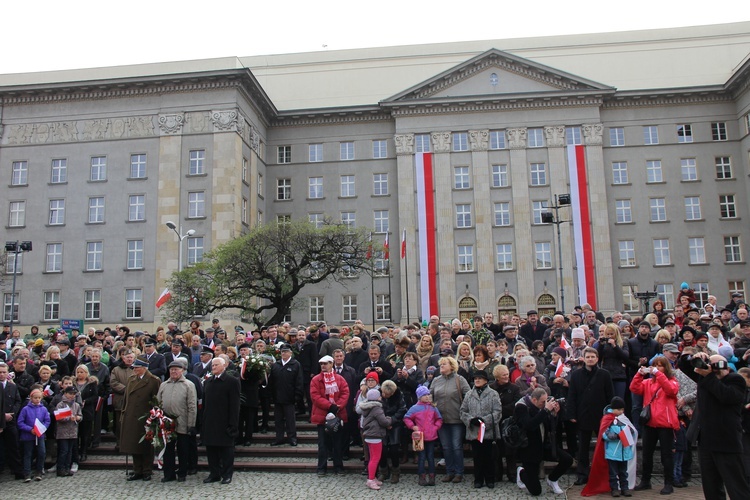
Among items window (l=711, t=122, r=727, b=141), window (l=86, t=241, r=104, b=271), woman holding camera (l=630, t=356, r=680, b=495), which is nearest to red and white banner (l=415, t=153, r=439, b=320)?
window (l=711, t=122, r=727, b=141)

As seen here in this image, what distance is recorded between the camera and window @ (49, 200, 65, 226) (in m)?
45.4

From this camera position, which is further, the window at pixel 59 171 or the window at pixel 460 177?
the window at pixel 460 177

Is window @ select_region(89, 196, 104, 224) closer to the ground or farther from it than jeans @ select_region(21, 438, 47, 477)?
farther from it

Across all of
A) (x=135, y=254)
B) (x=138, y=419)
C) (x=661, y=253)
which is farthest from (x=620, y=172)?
(x=138, y=419)

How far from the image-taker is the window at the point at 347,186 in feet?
166

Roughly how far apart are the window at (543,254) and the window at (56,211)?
32.8 m

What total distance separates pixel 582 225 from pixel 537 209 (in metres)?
3.30

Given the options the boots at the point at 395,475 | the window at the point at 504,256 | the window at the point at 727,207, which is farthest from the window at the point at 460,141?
the boots at the point at 395,475

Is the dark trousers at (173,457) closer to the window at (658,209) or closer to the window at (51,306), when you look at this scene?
the window at (51,306)

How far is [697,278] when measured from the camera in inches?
1841

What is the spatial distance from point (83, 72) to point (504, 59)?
30743mm

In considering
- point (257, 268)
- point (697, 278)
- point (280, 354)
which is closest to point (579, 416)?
point (280, 354)

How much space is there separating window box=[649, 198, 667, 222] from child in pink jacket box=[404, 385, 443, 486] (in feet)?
134

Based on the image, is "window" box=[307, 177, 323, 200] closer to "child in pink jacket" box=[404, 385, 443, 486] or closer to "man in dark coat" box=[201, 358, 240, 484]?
"man in dark coat" box=[201, 358, 240, 484]
